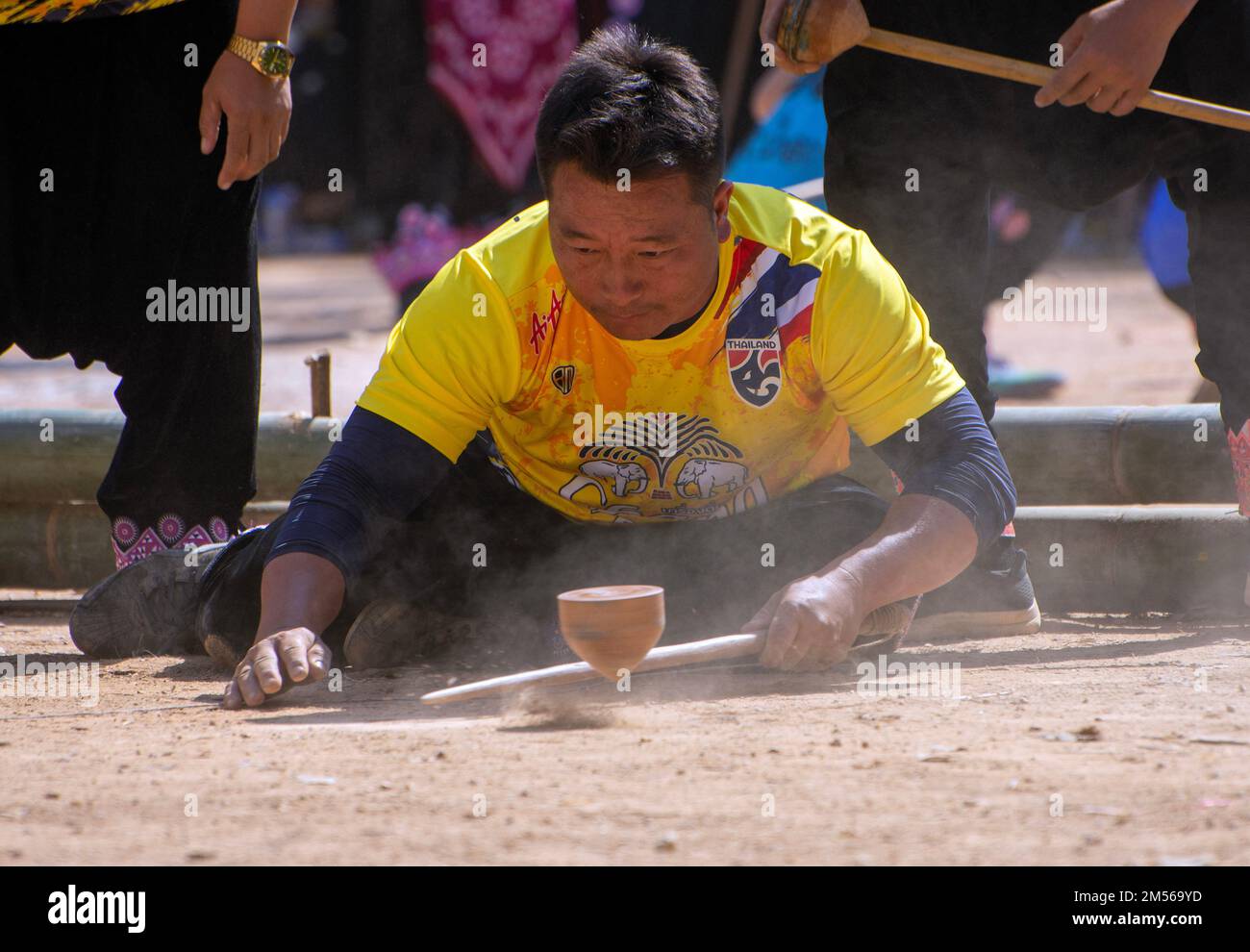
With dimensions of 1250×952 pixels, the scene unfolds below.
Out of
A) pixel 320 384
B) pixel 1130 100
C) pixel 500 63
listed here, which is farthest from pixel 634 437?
pixel 500 63

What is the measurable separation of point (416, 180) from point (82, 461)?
540cm

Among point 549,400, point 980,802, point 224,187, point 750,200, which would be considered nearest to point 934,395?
point 750,200

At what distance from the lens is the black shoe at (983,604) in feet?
11.4

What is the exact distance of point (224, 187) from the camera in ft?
10.8

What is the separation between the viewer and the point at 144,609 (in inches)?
134

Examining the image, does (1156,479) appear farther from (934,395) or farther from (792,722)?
(792,722)

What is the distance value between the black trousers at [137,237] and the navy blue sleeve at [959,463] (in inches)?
55.3

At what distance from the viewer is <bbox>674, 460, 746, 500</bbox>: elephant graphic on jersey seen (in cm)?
308

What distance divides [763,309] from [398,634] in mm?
972

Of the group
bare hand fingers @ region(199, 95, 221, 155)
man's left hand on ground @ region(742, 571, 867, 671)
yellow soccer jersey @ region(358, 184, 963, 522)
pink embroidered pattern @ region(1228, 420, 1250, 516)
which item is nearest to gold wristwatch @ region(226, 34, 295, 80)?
bare hand fingers @ region(199, 95, 221, 155)

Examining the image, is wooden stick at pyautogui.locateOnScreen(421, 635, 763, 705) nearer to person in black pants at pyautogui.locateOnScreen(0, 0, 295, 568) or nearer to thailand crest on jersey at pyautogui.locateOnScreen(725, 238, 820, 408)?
thailand crest on jersey at pyautogui.locateOnScreen(725, 238, 820, 408)

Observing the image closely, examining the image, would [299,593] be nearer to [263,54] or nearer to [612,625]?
[612,625]

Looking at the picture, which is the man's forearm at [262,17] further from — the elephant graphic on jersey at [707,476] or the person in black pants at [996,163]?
the elephant graphic on jersey at [707,476]

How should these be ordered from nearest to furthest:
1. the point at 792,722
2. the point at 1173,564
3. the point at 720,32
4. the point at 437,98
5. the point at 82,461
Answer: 1. the point at 792,722
2. the point at 1173,564
3. the point at 82,461
4. the point at 720,32
5. the point at 437,98
